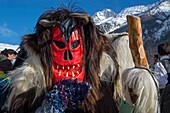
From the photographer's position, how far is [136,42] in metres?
1.93

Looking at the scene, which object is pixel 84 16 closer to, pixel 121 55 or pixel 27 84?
pixel 121 55

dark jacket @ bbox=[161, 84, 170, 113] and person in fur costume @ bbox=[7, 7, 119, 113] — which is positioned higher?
person in fur costume @ bbox=[7, 7, 119, 113]

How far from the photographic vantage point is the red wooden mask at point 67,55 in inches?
82.1

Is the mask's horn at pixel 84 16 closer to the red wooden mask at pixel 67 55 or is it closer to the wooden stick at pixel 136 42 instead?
the red wooden mask at pixel 67 55

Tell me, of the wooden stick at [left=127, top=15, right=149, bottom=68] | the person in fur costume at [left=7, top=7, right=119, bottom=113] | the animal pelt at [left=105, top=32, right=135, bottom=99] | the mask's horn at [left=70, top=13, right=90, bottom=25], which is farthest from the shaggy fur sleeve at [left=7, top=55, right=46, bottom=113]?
the wooden stick at [left=127, top=15, right=149, bottom=68]

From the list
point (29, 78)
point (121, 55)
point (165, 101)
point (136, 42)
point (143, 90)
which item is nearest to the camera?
point (165, 101)

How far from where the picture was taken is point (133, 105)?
1.84 meters

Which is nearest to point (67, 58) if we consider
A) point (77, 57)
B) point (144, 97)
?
point (77, 57)

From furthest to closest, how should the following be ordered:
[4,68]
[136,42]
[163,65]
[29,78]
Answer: [163,65] < [4,68] < [29,78] < [136,42]

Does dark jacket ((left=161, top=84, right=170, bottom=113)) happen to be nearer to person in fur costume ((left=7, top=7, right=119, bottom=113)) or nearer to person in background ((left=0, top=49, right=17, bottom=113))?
person in fur costume ((left=7, top=7, right=119, bottom=113))

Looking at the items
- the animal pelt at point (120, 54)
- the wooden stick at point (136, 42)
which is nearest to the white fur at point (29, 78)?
the animal pelt at point (120, 54)

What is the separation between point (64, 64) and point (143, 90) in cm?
54

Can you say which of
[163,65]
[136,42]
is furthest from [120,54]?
[163,65]

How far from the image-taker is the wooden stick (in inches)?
75.7
